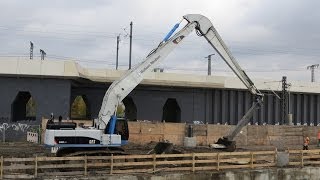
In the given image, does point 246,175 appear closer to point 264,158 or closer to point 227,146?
point 264,158

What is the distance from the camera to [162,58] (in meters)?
25.0

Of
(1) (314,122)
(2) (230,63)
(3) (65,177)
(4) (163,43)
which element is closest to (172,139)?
(2) (230,63)

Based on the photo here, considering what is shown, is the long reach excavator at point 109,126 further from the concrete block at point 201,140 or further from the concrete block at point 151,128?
the concrete block at point 201,140

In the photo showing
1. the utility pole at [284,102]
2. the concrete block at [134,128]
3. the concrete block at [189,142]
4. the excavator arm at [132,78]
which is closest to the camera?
the excavator arm at [132,78]


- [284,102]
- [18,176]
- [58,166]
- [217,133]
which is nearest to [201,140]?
[217,133]

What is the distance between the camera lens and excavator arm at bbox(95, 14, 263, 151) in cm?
2248

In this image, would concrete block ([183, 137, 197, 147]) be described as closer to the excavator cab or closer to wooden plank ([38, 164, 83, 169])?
the excavator cab

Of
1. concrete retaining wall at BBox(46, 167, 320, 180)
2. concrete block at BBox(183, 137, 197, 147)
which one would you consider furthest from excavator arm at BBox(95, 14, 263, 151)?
concrete block at BBox(183, 137, 197, 147)

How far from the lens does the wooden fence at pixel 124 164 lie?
63.9ft

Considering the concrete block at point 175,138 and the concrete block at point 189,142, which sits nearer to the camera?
the concrete block at point 189,142

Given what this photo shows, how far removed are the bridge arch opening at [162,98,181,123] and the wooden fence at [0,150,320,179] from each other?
29552 millimetres

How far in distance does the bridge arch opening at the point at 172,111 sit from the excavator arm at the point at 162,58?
900 inches

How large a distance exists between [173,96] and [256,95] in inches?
882

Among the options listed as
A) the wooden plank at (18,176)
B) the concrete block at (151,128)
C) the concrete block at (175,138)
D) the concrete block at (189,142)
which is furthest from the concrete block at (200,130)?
the wooden plank at (18,176)
